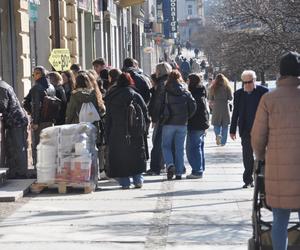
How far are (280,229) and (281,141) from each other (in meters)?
0.69

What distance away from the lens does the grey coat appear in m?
19.0

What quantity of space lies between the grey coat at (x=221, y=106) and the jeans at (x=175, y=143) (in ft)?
21.5

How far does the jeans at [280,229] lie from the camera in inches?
246

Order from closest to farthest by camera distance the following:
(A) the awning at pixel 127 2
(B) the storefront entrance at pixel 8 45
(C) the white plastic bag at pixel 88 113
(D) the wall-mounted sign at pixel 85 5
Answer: (C) the white plastic bag at pixel 88 113, (B) the storefront entrance at pixel 8 45, (D) the wall-mounted sign at pixel 85 5, (A) the awning at pixel 127 2

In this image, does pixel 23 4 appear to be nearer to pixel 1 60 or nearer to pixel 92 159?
pixel 1 60

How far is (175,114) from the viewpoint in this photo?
1227 cm

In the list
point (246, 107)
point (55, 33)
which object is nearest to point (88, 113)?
point (246, 107)

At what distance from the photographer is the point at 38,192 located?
433 inches

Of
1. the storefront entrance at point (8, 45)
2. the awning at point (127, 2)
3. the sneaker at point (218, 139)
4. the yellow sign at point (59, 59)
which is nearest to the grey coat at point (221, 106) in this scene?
the sneaker at point (218, 139)

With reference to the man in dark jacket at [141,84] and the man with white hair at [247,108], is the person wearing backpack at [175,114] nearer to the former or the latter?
the man with white hair at [247,108]

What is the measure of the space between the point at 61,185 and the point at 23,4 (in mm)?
6932

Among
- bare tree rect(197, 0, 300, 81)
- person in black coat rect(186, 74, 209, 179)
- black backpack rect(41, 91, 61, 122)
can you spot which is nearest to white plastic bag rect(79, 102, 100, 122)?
black backpack rect(41, 91, 61, 122)

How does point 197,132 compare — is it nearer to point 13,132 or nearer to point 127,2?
point 13,132

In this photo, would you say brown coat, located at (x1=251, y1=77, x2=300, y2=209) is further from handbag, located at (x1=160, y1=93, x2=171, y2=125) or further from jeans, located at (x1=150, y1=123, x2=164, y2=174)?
jeans, located at (x1=150, y1=123, x2=164, y2=174)
